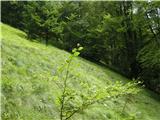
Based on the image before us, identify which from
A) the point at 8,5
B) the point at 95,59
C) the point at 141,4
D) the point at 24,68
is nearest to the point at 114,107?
the point at 24,68

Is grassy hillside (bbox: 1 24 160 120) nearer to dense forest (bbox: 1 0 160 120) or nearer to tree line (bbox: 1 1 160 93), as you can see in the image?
dense forest (bbox: 1 0 160 120)

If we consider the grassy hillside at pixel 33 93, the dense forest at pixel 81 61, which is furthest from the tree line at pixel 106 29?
the grassy hillside at pixel 33 93

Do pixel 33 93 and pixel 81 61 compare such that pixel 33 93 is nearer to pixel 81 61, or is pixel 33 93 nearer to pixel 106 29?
pixel 81 61

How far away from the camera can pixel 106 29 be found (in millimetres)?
27234

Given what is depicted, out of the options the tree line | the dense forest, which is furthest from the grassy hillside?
the tree line

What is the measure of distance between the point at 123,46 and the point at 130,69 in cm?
226

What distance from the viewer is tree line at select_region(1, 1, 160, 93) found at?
23453mm

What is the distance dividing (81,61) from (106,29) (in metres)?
6.70

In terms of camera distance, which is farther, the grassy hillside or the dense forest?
the grassy hillside

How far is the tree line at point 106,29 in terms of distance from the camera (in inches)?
923

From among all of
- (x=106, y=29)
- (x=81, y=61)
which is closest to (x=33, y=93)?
(x=81, y=61)

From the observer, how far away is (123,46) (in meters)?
27.9

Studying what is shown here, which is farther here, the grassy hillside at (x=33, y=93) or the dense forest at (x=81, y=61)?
the grassy hillside at (x=33, y=93)

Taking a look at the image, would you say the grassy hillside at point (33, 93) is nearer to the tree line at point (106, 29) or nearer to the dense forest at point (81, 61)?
the dense forest at point (81, 61)
